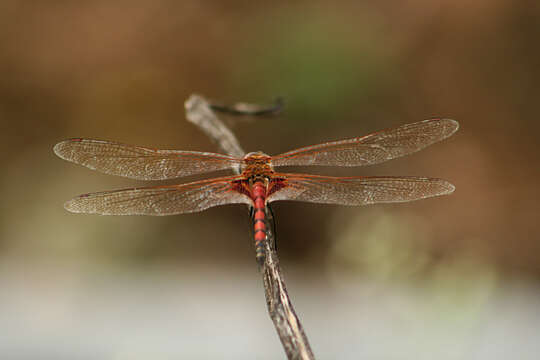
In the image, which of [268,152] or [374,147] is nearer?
[374,147]

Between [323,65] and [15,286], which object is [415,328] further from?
[15,286]

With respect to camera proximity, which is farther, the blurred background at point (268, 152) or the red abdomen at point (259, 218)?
the blurred background at point (268, 152)

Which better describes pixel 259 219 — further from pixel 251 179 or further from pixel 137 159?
pixel 137 159

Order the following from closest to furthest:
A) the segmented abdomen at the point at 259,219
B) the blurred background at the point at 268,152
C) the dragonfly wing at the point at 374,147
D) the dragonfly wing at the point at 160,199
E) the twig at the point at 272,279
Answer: the twig at the point at 272,279
the segmented abdomen at the point at 259,219
the dragonfly wing at the point at 160,199
the dragonfly wing at the point at 374,147
the blurred background at the point at 268,152

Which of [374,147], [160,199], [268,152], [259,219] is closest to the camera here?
[259,219]

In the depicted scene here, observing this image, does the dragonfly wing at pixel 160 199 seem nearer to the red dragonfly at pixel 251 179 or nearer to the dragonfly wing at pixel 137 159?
the red dragonfly at pixel 251 179

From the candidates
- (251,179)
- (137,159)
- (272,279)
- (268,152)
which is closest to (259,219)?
(251,179)

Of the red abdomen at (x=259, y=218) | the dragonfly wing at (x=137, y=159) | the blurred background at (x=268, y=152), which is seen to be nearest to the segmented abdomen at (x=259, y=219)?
the red abdomen at (x=259, y=218)

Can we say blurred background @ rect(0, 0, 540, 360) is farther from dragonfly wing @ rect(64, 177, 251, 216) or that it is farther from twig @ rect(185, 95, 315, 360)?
dragonfly wing @ rect(64, 177, 251, 216)
